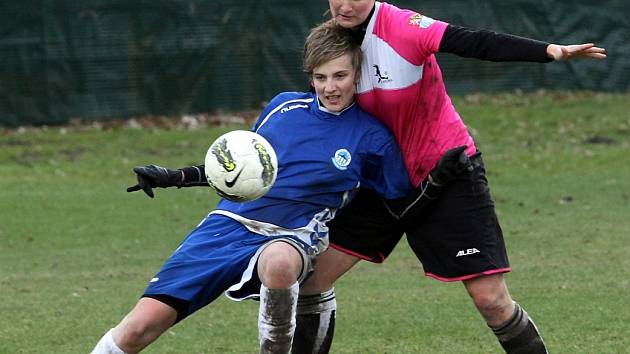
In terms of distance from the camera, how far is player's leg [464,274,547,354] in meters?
5.78

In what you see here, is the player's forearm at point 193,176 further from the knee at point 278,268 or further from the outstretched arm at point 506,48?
the outstretched arm at point 506,48

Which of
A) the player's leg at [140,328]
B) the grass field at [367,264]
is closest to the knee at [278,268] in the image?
the player's leg at [140,328]

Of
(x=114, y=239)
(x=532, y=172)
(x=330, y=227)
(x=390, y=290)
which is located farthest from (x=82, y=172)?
(x=330, y=227)

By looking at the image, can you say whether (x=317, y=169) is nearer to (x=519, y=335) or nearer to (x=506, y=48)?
(x=506, y=48)

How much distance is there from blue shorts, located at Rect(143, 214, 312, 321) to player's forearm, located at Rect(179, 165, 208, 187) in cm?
23

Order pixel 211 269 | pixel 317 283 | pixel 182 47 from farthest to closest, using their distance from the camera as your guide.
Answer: pixel 182 47 < pixel 317 283 < pixel 211 269

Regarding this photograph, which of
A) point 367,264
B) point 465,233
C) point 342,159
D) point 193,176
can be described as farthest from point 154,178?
point 367,264

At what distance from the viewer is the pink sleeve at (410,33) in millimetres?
5582

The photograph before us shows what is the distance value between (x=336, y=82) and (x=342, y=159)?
0.35m

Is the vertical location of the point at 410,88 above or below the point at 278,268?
above

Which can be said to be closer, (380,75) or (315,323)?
(380,75)

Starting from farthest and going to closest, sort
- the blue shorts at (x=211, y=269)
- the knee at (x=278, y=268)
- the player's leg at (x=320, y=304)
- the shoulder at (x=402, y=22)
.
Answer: the player's leg at (x=320, y=304) → the shoulder at (x=402, y=22) → the blue shorts at (x=211, y=269) → the knee at (x=278, y=268)

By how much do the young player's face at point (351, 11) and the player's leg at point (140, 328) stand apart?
152 cm

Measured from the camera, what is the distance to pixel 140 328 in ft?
17.7
